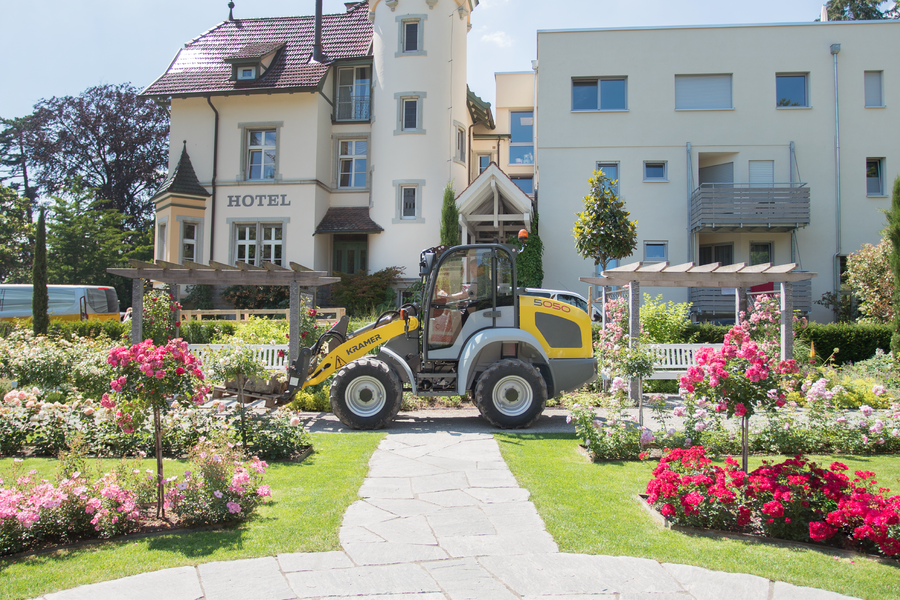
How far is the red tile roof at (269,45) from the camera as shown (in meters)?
22.5

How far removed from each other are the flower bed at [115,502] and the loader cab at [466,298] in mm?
4118

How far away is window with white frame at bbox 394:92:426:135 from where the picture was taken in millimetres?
21969

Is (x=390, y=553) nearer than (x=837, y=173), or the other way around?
(x=390, y=553)

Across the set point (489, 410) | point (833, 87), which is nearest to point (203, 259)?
point (489, 410)

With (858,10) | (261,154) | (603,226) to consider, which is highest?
(858,10)

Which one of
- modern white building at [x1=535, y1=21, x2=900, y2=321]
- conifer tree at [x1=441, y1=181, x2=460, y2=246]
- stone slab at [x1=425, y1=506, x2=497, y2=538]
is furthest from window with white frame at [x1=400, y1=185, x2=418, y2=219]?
stone slab at [x1=425, y1=506, x2=497, y2=538]

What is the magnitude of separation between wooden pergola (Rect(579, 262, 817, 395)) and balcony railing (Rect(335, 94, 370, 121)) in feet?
49.4

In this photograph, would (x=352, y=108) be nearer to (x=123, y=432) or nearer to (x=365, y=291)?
(x=365, y=291)

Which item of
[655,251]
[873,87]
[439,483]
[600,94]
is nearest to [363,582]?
[439,483]

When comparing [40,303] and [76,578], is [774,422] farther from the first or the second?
[40,303]

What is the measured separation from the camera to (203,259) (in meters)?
22.5

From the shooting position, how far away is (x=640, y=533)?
447cm

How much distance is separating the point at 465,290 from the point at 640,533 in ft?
16.2

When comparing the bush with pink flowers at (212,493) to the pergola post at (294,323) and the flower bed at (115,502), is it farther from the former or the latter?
the pergola post at (294,323)
